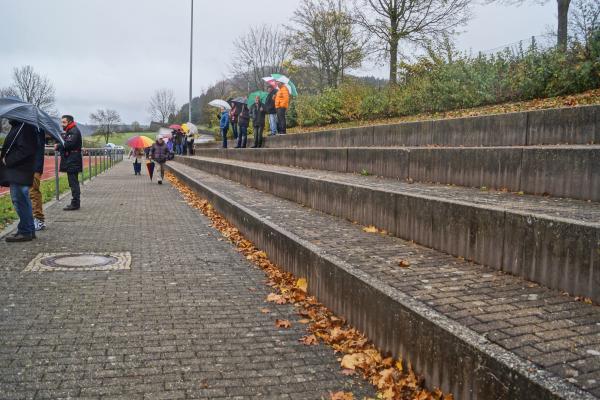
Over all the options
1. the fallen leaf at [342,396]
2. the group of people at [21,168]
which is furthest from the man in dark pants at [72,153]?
the fallen leaf at [342,396]

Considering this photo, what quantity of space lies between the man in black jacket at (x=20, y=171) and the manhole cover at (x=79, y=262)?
128 centimetres

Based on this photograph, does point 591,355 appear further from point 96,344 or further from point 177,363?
point 96,344

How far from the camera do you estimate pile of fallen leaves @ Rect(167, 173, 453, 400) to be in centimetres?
330

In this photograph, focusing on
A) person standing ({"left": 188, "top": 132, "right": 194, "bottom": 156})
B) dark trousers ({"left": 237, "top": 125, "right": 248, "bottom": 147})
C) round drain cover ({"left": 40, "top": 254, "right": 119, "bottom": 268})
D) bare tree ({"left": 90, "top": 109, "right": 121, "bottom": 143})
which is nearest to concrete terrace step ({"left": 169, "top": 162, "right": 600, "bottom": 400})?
round drain cover ({"left": 40, "top": 254, "right": 119, "bottom": 268})

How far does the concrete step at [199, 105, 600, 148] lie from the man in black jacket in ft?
22.5

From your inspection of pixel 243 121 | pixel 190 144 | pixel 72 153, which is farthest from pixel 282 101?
pixel 190 144

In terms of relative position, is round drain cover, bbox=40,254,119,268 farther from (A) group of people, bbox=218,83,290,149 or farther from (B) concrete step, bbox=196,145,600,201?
(A) group of people, bbox=218,83,290,149

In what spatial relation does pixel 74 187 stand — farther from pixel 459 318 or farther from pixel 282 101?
pixel 459 318

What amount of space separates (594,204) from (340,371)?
9.11 ft

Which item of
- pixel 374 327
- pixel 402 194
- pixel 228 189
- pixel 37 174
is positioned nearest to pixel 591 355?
pixel 374 327

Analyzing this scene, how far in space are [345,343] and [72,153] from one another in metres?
10.6

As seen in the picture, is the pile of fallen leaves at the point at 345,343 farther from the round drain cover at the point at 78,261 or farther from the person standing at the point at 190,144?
the person standing at the point at 190,144

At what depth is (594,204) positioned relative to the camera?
183 inches

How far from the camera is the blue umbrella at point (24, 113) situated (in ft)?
27.6
